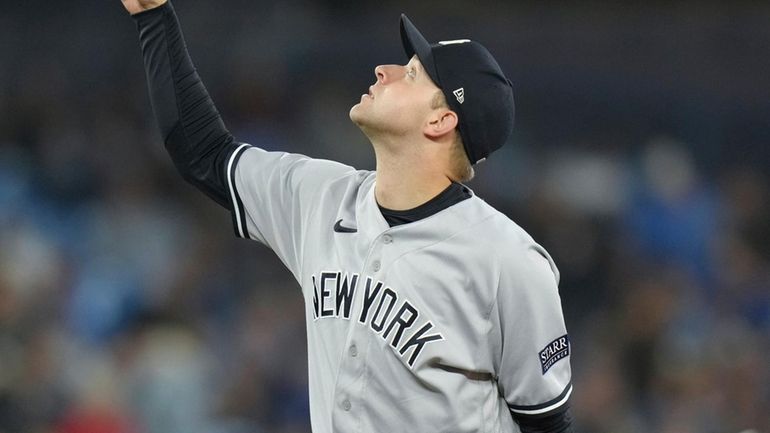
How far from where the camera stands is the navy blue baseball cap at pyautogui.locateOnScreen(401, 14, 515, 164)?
2.37 m

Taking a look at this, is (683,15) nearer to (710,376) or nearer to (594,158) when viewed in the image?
(594,158)

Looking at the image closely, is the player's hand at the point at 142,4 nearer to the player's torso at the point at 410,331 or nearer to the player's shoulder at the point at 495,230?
the player's torso at the point at 410,331

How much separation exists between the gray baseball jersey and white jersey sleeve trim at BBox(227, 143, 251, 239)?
0.81 ft

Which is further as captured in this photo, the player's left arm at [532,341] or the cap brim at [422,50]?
the cap brim at [422,50]

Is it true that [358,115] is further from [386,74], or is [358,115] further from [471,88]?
[471,88]

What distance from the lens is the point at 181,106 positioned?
97.3 inches

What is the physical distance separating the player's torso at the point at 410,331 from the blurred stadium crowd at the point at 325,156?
301 cm

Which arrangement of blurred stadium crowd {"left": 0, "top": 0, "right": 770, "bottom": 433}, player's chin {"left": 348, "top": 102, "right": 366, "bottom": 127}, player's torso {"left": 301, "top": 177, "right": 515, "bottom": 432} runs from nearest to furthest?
player's torso {"left": 301, "top": 177, "right": 515, "bottom": 432} < player's chin {"left": 348, "top": 102, "right": 366, "bottom": 127} < blurred stadium crowd {"left": 0, "top": 0, "right": 770, "bottom": 433}

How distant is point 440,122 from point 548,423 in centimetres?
66

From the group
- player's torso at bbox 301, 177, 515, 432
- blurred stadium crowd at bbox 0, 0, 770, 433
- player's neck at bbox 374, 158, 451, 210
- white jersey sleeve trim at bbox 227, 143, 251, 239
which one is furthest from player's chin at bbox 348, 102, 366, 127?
blurred stadium crowd at bbox 0, 0, 770, 433

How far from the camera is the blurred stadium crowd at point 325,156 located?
17.3ft

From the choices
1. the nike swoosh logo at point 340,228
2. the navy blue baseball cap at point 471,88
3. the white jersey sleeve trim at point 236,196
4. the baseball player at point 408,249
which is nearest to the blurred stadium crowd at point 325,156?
the white jersey sleeve trim at point 236,196

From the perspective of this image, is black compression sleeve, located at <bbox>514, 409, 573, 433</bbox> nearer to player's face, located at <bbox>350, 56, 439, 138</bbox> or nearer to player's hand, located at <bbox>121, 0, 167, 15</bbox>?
player's face, located at <bbox>350, 56, 439, 138</bbox>

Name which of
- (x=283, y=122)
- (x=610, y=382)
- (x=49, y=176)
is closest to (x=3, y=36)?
(x=49, y=176)
